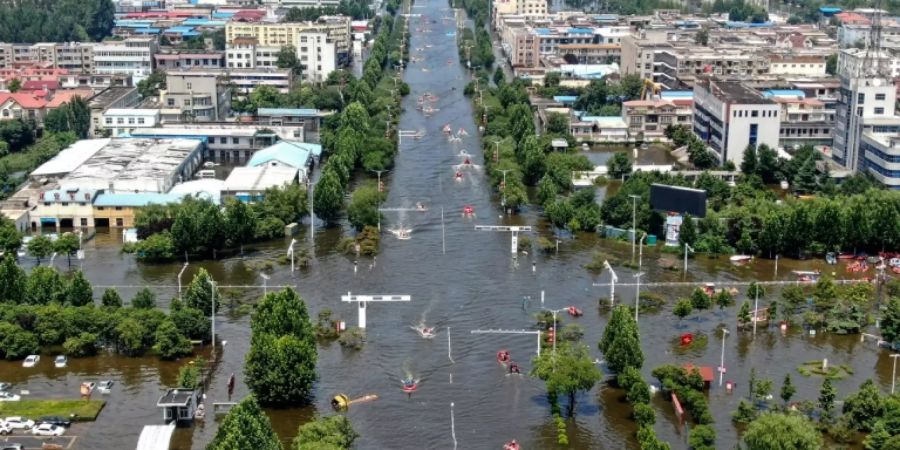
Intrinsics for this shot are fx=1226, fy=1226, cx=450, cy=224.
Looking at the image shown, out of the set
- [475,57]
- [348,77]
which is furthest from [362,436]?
[475,57]

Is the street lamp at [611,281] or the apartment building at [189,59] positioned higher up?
the apartment building at [189,59]

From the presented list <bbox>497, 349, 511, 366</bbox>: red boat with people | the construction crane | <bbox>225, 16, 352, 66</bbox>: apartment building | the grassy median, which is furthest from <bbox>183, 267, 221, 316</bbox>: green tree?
<bbox>225, 16, 352, 66</bbox>: apartment building

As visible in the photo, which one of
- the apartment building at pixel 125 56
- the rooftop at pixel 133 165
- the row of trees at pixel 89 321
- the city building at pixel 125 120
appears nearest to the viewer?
the row of trees at pixel 89 321

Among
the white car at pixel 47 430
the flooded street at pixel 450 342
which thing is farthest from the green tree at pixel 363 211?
the white car at pixel 47 430

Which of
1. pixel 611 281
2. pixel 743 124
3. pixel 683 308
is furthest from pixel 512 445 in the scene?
pixel 743 124

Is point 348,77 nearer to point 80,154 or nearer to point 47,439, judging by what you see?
point 80,154

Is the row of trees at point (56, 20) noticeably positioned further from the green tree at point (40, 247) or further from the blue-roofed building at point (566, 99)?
the green tree at point (40, 247)

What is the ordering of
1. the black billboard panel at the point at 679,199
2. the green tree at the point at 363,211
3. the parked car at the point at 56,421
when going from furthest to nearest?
the green tree at the point at 363,211 → the black billboard panel at the point at 679,199 → the parked car at the point at 56,421
